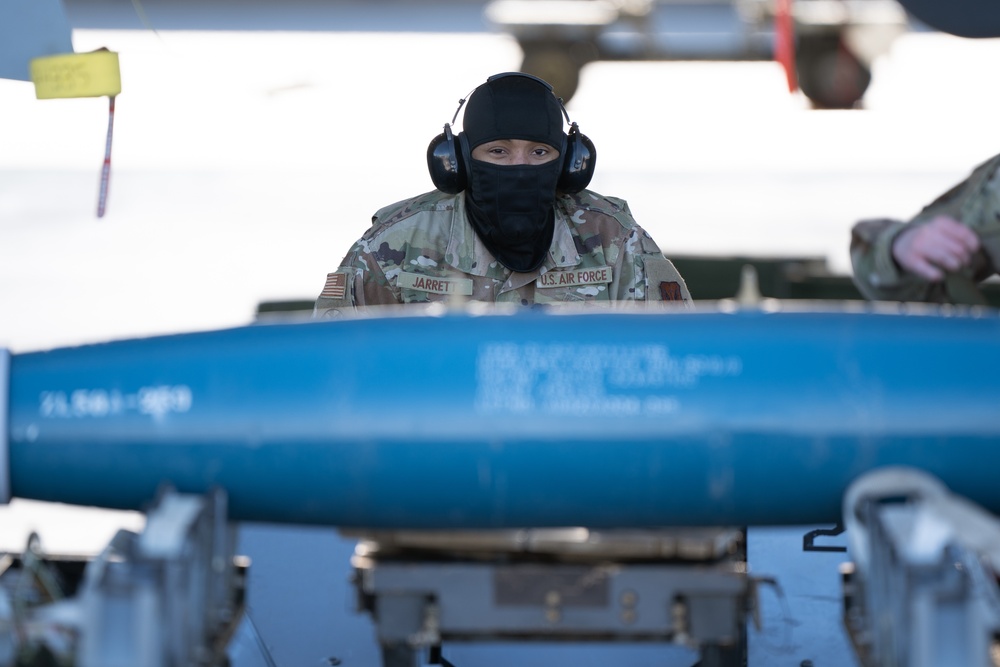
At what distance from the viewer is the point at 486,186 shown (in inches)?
128

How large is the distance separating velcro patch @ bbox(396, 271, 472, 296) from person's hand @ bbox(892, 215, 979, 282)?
1.31 meters

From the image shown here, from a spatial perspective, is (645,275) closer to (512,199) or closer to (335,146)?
(512,199)

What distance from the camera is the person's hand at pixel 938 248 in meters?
2.45

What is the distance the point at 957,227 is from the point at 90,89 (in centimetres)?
191

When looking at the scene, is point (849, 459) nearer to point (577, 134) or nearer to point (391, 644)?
point (391, 644)

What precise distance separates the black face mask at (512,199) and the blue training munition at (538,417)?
39.3 inches

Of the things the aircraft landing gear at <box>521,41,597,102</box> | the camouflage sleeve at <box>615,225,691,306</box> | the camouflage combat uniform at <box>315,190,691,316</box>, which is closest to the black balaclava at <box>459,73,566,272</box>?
the camouflage combat uniform at <box>315,190,691,316</box>

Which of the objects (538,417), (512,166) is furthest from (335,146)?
(538,417)

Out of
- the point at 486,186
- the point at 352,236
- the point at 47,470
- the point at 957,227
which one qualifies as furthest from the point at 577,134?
the point at 352,236

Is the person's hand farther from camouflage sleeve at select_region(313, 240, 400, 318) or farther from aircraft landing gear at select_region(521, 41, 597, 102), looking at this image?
aircraft landing gear at select_region(521, 41, 597, 102)

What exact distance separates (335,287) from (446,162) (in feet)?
1.42

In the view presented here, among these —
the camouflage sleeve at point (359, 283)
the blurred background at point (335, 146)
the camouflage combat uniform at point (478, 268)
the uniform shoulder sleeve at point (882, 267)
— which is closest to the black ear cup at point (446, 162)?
the camouflage combat uniform at point (478, 268)

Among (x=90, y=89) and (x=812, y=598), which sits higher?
(x=90, y=89)

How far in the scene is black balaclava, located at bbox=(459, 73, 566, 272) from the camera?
322 cm
